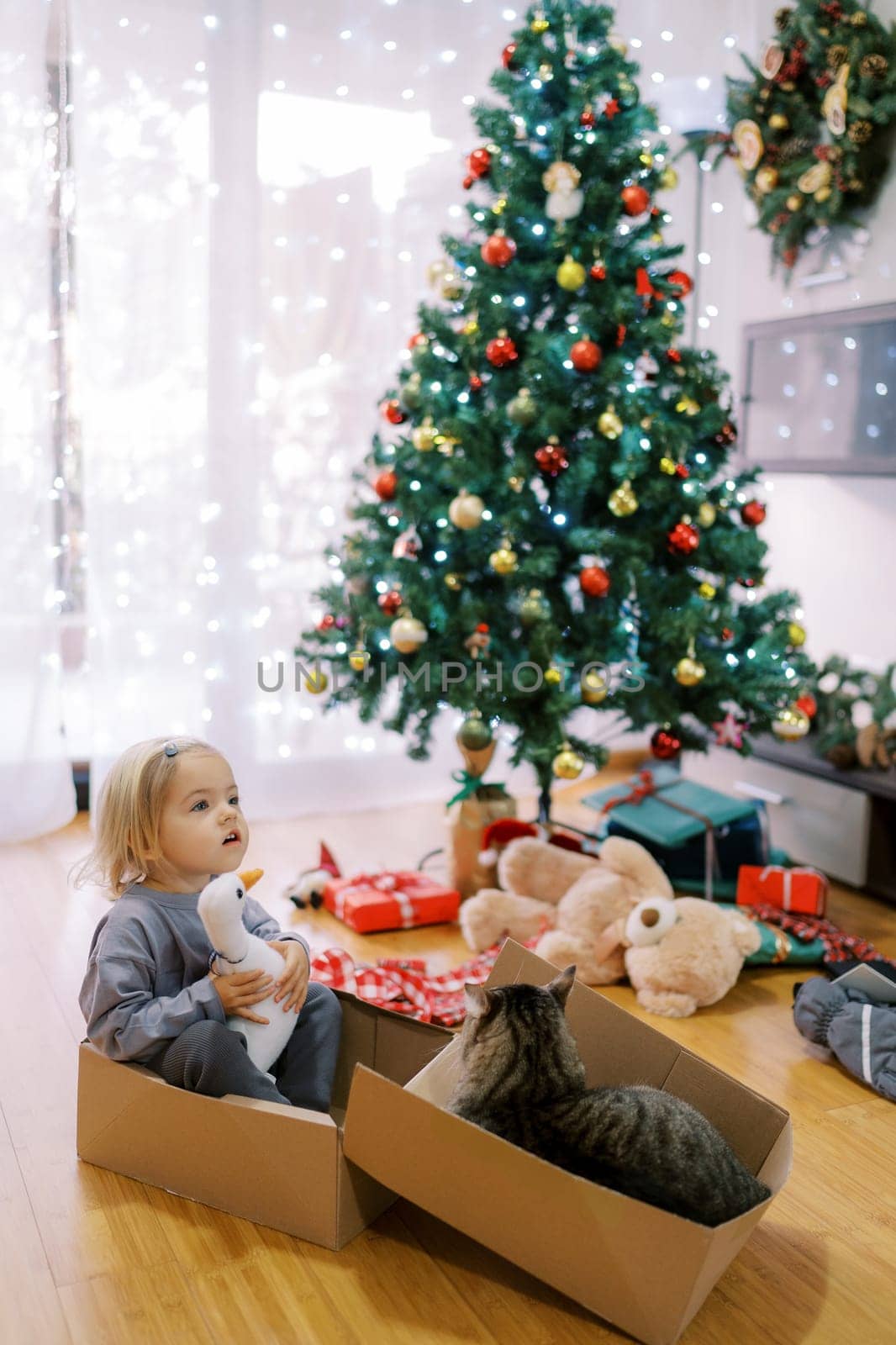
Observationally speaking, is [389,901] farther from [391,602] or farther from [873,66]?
[873,66]

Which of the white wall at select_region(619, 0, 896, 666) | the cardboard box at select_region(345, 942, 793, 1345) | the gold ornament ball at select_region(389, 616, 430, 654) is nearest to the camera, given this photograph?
the cardboard box at select_region(345, 942, 793, 1345)

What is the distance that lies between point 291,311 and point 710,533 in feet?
4.53

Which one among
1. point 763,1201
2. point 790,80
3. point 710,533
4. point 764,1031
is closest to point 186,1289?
point 763,1201

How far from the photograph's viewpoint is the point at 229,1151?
1.69m

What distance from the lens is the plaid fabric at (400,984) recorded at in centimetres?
239

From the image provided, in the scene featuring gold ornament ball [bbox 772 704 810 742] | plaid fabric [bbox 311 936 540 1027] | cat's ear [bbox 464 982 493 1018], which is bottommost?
plaid fabric [bbox 311 936 540 1027]

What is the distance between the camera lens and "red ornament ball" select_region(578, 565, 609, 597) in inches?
111

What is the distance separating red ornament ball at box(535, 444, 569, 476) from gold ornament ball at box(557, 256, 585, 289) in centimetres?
35

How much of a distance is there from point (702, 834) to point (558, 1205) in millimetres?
1680

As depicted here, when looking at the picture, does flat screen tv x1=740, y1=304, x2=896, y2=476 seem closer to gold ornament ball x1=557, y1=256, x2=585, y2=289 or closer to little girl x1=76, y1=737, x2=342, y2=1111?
gold ornament ball x1=557, y1=256, x2=585, y2=289

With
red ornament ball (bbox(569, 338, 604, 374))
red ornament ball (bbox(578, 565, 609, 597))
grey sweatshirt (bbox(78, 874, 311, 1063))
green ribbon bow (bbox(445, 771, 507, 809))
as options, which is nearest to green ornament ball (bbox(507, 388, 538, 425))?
red ornament ball (bbox(569, 338, 604, 374))

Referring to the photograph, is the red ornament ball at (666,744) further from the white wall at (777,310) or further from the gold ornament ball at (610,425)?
the white wall at (777,310)

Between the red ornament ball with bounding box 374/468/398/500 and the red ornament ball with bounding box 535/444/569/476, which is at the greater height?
the red ornament ball with bounding box 535/444/569/476

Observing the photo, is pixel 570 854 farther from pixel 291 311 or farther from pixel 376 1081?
pixel 291 311
